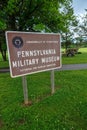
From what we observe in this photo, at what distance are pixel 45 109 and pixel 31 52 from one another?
1.77 meters

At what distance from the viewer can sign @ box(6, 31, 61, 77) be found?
251 inches

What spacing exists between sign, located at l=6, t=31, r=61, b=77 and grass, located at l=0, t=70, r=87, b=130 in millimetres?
999

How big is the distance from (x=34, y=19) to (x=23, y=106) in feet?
52.1

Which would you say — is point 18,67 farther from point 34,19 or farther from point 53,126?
point 34,19

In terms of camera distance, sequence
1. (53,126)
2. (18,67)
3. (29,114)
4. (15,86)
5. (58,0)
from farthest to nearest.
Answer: (58,0)
(15,86)
(18,67)
(29,114)
(53,126)

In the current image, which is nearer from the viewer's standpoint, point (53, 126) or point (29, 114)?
point (53, 126)

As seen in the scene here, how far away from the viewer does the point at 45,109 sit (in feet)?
21.4

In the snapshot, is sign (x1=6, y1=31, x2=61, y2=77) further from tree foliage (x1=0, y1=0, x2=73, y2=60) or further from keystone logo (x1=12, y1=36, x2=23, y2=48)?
tree foliage (x1=0, y1=0, x2=73, y2=60)

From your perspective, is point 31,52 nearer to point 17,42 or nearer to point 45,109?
point 17,42

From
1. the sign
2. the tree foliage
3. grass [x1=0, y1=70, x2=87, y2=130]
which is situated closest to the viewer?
grass [x1=0, y1=70, x2=87, y2=130]

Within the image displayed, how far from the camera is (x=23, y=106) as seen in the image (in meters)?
6.74

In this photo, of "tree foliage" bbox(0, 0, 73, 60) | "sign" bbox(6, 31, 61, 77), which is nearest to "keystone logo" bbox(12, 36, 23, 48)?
"sign" bbox(6, 31, 61, 77)

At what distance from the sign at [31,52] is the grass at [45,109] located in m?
1.00

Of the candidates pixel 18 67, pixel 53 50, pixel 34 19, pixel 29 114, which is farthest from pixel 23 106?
pixel 34 19
